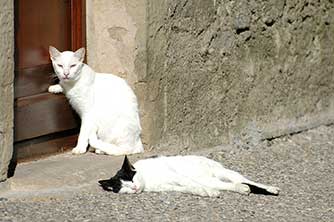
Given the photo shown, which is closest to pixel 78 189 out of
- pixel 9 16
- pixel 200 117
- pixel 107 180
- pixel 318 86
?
pixel 107 180

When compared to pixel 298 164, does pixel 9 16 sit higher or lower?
higher

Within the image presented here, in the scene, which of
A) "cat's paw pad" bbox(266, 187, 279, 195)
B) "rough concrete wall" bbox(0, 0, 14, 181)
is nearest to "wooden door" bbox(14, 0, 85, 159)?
"rough concrete wall" bbox(0, 0, 14, 181)

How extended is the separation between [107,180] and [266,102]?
2.32 m

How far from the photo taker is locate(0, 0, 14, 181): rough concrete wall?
5383 millimetres

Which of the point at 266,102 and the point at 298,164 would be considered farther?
the point at 266,102

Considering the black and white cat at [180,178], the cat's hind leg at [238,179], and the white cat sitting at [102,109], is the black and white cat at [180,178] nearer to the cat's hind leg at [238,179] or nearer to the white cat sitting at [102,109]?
the cat's hind leg at [238,179]

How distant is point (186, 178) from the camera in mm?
5793

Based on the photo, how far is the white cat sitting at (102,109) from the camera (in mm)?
6270

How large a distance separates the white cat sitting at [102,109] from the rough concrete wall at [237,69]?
24 cm

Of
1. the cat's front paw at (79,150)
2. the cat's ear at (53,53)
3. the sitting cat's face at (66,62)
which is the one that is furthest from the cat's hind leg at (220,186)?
the cat's ear at (53,53)

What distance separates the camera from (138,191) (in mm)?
5602

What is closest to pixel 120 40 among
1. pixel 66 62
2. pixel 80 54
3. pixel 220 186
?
pixel 80 54

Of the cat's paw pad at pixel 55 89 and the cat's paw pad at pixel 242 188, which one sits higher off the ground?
the cat's paw pad at pixel 55 89

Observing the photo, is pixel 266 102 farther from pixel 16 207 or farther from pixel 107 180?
pixel 16 207
